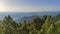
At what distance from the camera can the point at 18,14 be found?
173 cm

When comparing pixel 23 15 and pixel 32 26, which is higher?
pixel 23 15

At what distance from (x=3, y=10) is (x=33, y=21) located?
16.4 inches

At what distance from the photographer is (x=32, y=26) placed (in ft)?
5.49

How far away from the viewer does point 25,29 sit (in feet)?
5.51

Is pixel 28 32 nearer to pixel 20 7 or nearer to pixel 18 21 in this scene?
pixel 18 21

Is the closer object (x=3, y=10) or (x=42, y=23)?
(x=42, y=23)

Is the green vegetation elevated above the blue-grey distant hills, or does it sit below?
below

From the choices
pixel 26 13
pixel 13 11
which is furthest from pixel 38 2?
pixel 13 11

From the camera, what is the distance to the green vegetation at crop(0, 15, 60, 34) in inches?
63.8

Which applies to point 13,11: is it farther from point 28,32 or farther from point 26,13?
point 28,32

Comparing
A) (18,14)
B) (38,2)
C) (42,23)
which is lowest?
(42,23)

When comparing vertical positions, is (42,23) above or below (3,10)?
below

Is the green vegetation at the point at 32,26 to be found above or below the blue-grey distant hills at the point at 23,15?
below

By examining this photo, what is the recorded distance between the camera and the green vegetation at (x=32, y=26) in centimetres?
162
